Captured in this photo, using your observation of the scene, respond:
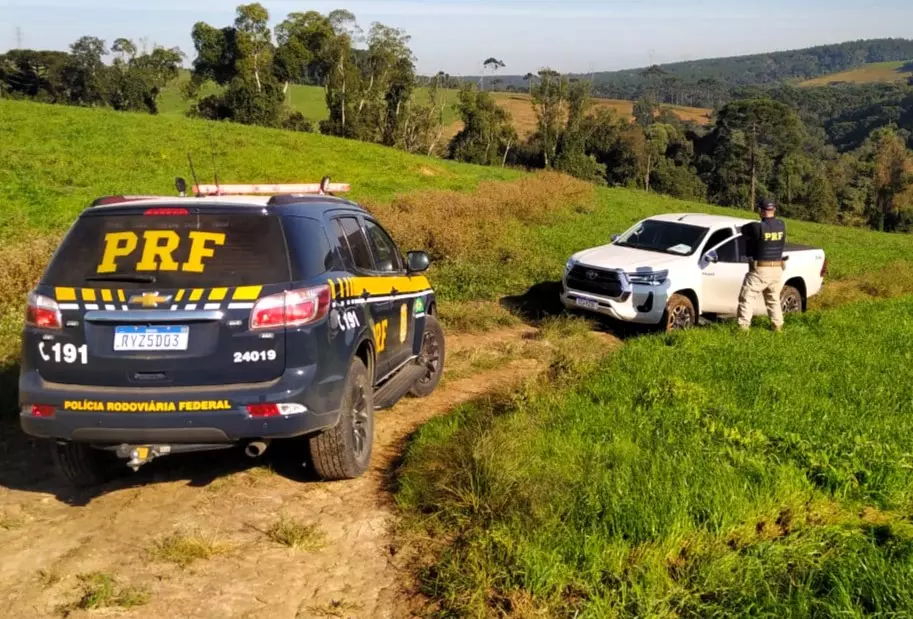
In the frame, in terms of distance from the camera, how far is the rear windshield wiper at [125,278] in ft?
13.8

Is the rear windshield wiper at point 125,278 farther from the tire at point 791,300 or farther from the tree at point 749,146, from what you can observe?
the tree at point 749,146

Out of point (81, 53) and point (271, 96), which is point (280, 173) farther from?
point (81, 53)

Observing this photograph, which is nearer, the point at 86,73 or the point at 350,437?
the point at 350,437

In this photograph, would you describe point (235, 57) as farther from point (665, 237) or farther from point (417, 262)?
point (417, 262)

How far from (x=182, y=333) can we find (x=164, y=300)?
0.68 feet

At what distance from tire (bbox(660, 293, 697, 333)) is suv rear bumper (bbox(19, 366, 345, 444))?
6.96 m

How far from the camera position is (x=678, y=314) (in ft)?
33.8

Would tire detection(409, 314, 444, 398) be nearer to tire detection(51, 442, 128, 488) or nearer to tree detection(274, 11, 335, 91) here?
tire detection(51, 442, 128, 488)

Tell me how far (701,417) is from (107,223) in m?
4.35

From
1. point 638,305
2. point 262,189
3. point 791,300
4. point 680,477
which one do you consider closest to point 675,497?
point 680,477

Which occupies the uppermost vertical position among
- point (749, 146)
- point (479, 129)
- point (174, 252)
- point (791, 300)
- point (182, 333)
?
point (479, 129)

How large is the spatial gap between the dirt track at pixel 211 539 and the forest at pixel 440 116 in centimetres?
5035

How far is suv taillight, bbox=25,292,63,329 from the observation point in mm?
4188

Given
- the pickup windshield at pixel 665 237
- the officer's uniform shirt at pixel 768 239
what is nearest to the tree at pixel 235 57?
the pickup windshield at pixel 665 237
